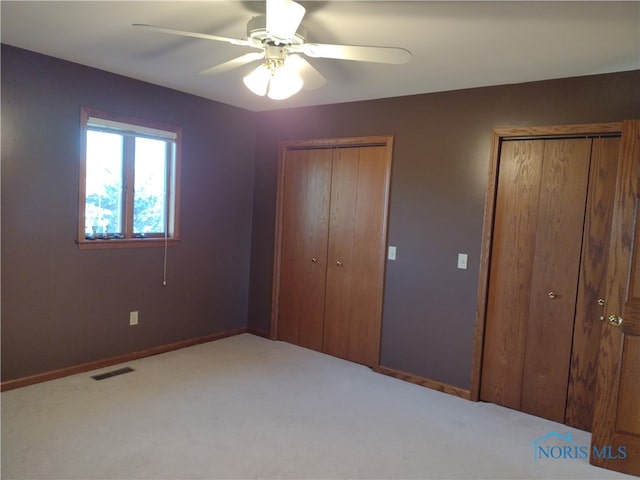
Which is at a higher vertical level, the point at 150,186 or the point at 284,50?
the point at 284,50

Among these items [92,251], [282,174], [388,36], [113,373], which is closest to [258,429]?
[113,373]

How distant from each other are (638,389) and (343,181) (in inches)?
103

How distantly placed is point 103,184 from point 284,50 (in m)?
2.18

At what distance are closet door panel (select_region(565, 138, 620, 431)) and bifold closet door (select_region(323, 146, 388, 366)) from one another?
1477mm

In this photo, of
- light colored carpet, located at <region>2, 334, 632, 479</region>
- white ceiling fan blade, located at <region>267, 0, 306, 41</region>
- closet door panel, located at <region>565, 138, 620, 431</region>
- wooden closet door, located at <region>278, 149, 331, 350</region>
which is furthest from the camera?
wooden closet door, located at <region>278, 149, 331, 350</region>

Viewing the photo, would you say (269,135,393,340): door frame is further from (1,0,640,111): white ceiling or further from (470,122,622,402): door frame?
(470,122,622,402): door frame

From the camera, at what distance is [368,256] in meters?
3.93

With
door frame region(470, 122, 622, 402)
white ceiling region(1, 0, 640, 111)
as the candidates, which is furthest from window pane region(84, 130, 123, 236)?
door frame region(470, 122, 622, 402)

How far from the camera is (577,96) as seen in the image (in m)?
2.91

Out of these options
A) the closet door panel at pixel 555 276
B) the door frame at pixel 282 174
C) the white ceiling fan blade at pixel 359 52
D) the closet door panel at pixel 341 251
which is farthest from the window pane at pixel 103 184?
the closet door panel at pixel 555 276

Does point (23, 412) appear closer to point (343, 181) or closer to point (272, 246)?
point (272, 246)

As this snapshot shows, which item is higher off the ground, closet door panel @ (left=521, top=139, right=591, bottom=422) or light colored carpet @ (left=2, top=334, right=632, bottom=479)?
closet door panel @ (left=521, top=139, right=591, bottom=422)

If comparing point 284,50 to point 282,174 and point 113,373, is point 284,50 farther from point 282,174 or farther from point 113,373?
point 113,373

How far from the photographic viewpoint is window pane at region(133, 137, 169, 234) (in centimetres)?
377
